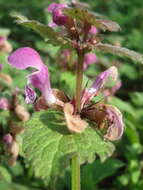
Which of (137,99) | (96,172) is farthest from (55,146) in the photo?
(137,99)

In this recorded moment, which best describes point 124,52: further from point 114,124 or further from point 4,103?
point 4,103

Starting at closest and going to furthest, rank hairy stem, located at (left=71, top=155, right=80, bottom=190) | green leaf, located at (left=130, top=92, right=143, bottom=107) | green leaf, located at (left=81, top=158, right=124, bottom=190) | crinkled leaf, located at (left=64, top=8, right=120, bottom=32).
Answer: crinkled leaf, located at (left=64, top=8, right=120, bottom=32), hairy stem, located at (left=71, top=155, right=80, bottom=190), green leaf, located at (left=81, top=158, right=124, bottom=190), green leaf, located at (left=130, top=92, right=143, bottom=107)

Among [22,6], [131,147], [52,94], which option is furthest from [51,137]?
[22,6]

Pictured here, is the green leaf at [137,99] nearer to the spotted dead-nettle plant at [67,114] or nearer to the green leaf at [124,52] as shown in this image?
the spotted dead-nettle plant at [67,114]

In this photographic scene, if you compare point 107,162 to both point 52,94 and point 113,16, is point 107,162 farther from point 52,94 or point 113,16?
point 113,16

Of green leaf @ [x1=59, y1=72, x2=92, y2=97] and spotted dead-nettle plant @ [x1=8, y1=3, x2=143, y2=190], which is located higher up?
spotted dead-nettle plant @ [x1=8, y1=3, x2=143, y2=190]

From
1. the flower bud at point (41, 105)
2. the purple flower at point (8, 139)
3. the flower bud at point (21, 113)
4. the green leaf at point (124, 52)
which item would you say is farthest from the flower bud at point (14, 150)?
the green leaf at point (124, 52)

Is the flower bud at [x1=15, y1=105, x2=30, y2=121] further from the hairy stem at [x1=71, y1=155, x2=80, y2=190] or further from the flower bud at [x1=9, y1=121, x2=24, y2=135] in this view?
the hairy stem at [x1=71, y1=155, x2=80, y2=190]

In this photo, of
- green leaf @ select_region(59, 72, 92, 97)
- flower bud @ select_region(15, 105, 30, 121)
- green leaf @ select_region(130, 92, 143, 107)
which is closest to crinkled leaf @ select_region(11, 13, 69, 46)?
flower bud @ select_region(15, 105, 30, 121)
